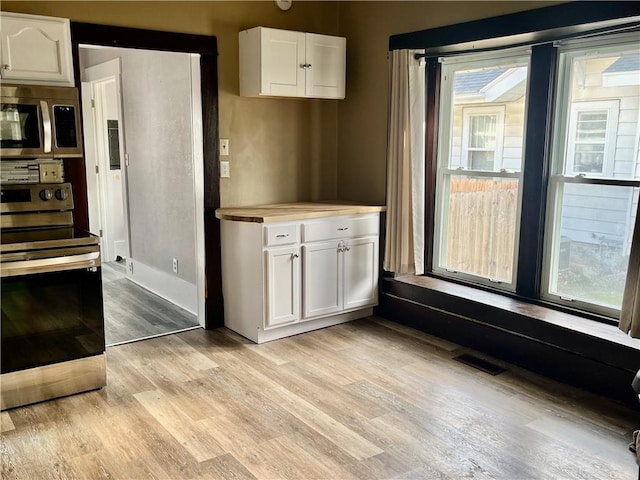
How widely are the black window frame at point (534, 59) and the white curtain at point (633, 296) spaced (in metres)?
0.30

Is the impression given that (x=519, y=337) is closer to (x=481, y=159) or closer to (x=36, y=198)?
(x=481, y=159)

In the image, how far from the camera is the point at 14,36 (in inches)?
114

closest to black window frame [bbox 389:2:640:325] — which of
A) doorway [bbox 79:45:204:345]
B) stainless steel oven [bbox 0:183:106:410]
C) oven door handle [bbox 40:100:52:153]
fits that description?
doorway [bbox 79:45:204:345]

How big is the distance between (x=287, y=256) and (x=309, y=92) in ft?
3.94

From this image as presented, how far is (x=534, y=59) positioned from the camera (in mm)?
3424

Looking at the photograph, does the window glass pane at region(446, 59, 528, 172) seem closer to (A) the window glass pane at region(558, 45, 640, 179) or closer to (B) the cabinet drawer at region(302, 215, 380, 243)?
(A) the window glass pane at region(558, 45, 640, 179)

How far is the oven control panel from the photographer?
9.81 feet

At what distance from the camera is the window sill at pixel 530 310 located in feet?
9.94

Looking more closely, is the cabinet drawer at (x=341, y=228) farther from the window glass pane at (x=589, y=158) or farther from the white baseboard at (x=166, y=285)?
the window glass pane at (x=589, y=158)

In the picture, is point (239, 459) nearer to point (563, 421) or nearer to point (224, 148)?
point (563, 421)

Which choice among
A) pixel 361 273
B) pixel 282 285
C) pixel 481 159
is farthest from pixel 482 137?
pixel 282 285

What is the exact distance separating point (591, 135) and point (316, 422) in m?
2.20

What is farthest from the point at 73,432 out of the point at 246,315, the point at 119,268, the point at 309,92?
the point at 119,268

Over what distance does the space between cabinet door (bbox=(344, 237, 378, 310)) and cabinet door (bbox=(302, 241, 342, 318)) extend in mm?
76
